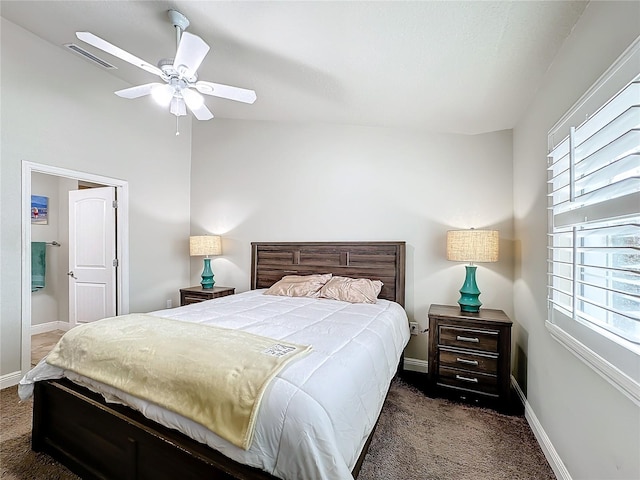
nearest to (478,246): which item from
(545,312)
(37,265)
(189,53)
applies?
(545,312)

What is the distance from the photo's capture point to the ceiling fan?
2.01 meters

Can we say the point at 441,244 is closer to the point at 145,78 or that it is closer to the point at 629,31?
the point at 629,31

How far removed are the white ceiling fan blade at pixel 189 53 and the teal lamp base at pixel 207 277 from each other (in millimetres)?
2518

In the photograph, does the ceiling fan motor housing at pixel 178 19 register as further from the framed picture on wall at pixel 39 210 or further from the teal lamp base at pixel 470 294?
the framed picture on wall at pixel 39 210

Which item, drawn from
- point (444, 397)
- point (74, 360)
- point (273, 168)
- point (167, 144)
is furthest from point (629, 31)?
point (167, 144)

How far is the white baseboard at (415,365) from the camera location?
327 cm

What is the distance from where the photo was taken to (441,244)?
127 inches

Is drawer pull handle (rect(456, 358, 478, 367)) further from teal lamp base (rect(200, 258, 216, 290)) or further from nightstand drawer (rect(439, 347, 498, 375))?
teal lamp base (rect(200, 258, 216, 290))

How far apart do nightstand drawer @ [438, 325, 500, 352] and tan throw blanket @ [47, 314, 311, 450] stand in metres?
1.62

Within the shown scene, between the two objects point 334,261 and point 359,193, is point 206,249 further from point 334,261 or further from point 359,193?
point 359,193

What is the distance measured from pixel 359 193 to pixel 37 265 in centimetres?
485

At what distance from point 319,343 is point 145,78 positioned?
367 cm

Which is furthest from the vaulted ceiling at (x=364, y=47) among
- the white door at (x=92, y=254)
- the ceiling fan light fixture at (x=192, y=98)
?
the white door at (x=92, y=254)

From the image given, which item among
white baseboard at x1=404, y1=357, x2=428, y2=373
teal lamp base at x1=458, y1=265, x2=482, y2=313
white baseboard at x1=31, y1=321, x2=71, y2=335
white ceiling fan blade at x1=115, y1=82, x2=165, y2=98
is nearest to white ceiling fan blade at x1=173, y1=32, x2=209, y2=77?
white ceiling fan blade at x1=115, y1=82, x2=165, y2=98
